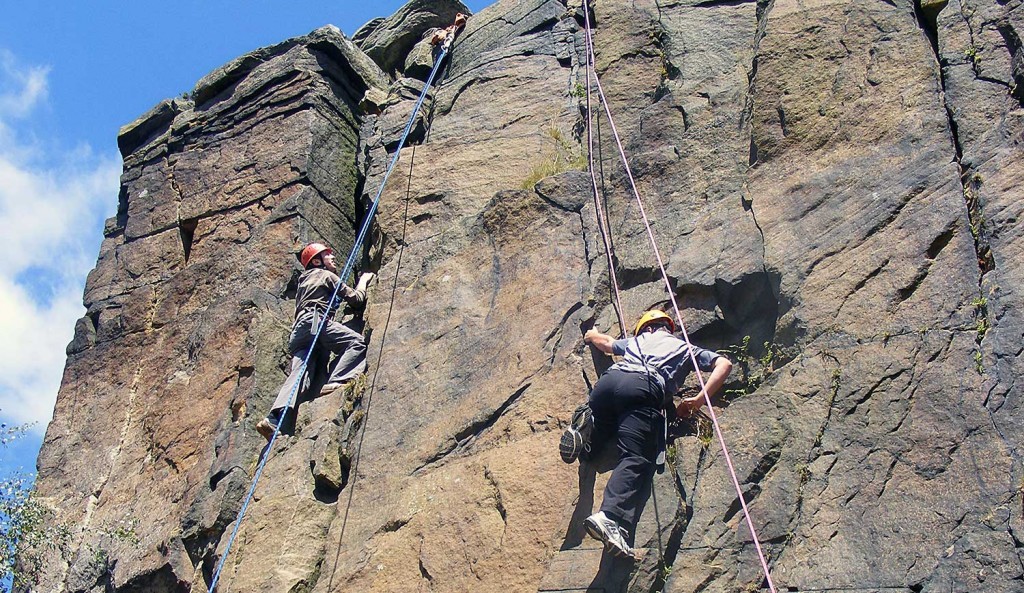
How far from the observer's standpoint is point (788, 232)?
8.58 metres

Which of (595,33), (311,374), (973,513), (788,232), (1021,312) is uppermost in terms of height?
(595,33)

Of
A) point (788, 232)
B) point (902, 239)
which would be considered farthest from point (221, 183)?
point (902, 239)

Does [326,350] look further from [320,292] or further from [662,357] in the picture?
[662,357]

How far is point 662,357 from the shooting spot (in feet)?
25.6

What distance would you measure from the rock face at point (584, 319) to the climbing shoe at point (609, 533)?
0.17 metres

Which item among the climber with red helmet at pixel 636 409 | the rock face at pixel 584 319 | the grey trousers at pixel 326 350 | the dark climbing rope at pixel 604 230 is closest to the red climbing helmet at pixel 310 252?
the rock face at pixel 584 319

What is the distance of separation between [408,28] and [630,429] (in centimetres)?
992

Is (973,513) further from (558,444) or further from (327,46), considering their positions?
(327,46)

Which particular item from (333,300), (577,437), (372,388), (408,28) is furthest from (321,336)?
(408,28)

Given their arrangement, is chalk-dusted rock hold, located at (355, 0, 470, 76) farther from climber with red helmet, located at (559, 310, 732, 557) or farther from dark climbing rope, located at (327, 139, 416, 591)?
climber with red helmet, located at (559, 310, 732, 557)

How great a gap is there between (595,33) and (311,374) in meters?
4.87

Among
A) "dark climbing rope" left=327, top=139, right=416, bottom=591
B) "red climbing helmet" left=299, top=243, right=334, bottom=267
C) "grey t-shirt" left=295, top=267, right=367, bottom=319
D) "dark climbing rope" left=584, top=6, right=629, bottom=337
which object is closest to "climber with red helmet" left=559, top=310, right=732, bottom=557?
"dark climbing rope" left=584, top=6, right=629, bottom=337

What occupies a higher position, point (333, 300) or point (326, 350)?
point (333, 300)

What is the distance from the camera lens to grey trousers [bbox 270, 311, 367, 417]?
403 inches
